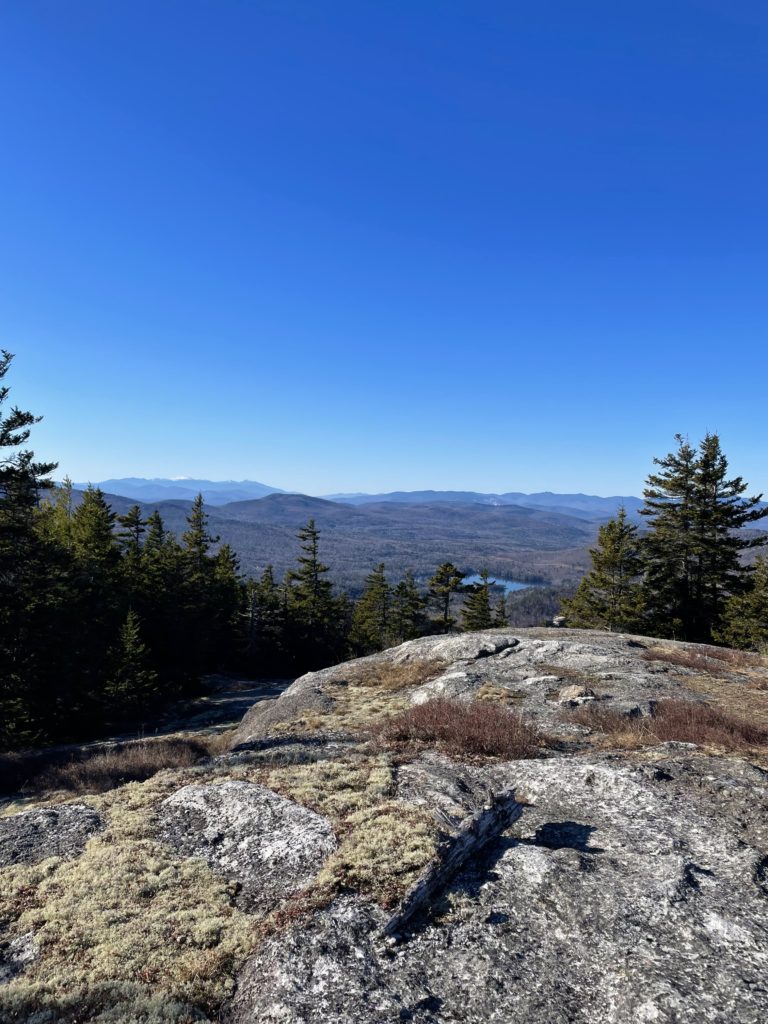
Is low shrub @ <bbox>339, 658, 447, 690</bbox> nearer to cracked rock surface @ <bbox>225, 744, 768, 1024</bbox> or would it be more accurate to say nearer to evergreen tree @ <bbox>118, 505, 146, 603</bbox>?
cracked rock surface @ <bbox>225, 744, 768, 1024</bbox>

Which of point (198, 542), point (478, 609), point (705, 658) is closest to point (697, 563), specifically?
point (705, 658)

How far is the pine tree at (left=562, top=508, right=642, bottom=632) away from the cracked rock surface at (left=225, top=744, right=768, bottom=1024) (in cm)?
3520

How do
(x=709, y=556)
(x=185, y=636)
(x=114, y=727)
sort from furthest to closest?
(x=185, y=636) → (x=709, y=556) → (x=114, y=727)

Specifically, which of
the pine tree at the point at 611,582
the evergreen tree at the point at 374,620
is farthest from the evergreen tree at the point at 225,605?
the pine tree at the point at 611,582

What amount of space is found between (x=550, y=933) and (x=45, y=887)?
7.97 m

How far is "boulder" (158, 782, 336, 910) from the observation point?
8750 millimetres

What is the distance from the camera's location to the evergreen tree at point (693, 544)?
3778cm

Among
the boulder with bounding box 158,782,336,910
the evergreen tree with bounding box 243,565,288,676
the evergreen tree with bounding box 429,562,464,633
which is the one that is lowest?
the evergreen tree with bounding box 243,565,288,676

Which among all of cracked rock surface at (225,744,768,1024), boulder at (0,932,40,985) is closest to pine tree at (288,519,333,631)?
cracked rock surface at (225,744,768,1024)

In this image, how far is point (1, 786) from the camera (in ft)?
52.3

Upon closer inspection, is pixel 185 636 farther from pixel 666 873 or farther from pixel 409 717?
pixel 666 873

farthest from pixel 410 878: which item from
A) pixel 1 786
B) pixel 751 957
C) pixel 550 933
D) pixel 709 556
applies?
pixel 709 556

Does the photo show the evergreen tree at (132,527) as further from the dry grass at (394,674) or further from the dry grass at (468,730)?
the dry grass at (468,730)

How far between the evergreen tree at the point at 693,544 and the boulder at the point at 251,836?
35.4 meters
